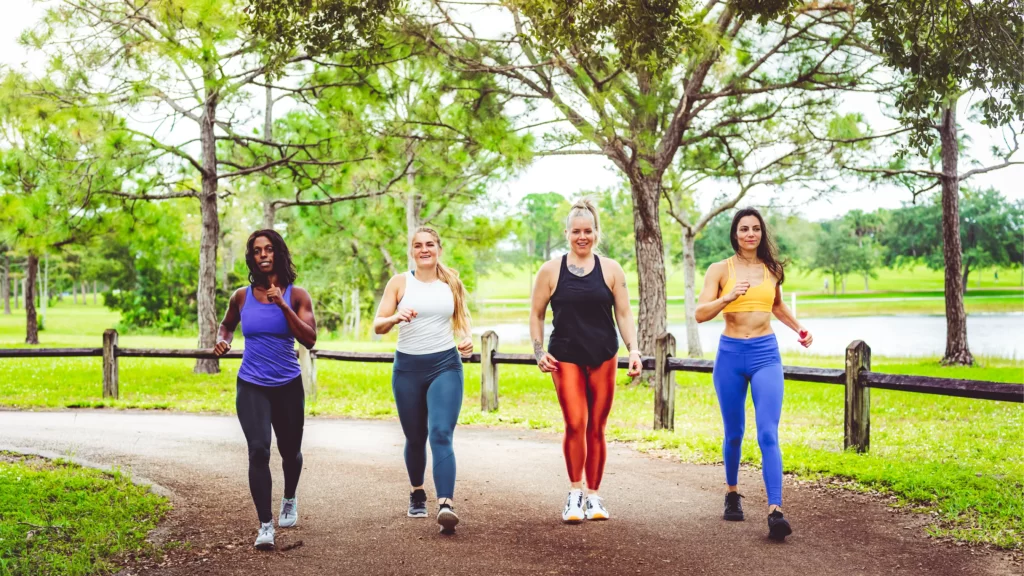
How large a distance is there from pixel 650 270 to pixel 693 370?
23.0ft

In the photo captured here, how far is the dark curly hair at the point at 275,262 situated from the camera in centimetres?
524

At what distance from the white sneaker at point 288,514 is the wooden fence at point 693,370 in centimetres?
190

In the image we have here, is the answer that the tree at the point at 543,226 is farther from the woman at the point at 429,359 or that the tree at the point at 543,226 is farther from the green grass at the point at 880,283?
the woman at the point at 429,359

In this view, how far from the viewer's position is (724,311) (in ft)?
18.3

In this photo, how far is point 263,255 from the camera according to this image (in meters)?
5.23

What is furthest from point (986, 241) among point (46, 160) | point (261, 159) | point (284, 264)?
point (284, 264)

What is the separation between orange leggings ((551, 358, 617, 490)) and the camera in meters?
5.55

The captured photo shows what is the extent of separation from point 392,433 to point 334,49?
4.58 meters

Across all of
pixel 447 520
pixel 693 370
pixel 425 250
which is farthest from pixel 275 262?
pixel 693 370

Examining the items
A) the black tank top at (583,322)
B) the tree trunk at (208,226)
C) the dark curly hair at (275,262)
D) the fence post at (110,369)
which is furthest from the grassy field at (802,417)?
the dark curly hair at (275,262)

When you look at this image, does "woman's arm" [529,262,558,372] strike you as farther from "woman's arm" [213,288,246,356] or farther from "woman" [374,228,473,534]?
"woman's arm" [213,288,246,356]

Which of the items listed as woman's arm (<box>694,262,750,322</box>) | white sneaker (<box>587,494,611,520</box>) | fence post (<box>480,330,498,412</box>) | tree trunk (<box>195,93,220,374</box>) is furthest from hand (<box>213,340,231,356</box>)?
tree trunk (<box>195,93,220,374</box>)

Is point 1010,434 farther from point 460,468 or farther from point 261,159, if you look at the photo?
point 261,159

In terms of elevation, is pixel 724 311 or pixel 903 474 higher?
pixel 724 311
